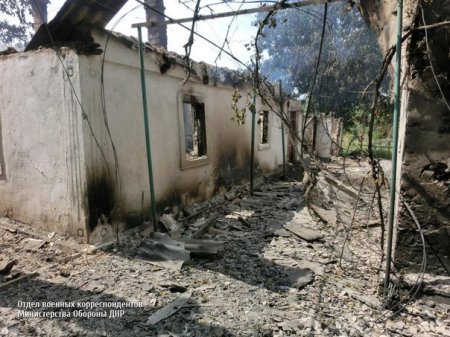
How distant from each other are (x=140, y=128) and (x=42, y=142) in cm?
134

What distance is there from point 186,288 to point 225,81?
5244 mm

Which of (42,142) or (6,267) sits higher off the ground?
(42,142)

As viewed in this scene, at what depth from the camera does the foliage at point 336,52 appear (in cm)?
2178

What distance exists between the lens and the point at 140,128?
486 cm

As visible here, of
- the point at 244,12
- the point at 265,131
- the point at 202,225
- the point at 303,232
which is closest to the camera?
the point at 244,12

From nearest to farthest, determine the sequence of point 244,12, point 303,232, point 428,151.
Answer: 1. point 428,151
2. point 244,12
3. point 303,232

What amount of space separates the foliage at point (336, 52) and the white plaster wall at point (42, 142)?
16044 mm

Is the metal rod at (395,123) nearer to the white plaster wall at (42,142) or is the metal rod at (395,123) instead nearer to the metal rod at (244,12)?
the metal rod at (244,12)

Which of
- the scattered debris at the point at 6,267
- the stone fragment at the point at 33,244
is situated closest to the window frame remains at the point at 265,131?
the stone fragment at the point at 33,244

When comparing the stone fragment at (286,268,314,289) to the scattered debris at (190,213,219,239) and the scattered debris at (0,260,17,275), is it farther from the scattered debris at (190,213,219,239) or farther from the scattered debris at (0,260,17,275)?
the scattered debris at (0,260,17,275)

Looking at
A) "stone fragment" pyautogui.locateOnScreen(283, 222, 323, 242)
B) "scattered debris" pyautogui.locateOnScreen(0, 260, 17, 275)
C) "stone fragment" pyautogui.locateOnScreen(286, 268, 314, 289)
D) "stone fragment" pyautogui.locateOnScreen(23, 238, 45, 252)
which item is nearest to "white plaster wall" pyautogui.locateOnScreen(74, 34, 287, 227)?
"stone fragment" pyautogui.locateOnScreen(23, 238, 45, 252)

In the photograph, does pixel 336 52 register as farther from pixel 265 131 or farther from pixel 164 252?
pixel 164 252

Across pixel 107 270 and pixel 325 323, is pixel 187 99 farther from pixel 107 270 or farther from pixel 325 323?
pixel 325 323

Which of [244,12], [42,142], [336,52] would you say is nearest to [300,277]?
[244,12]
